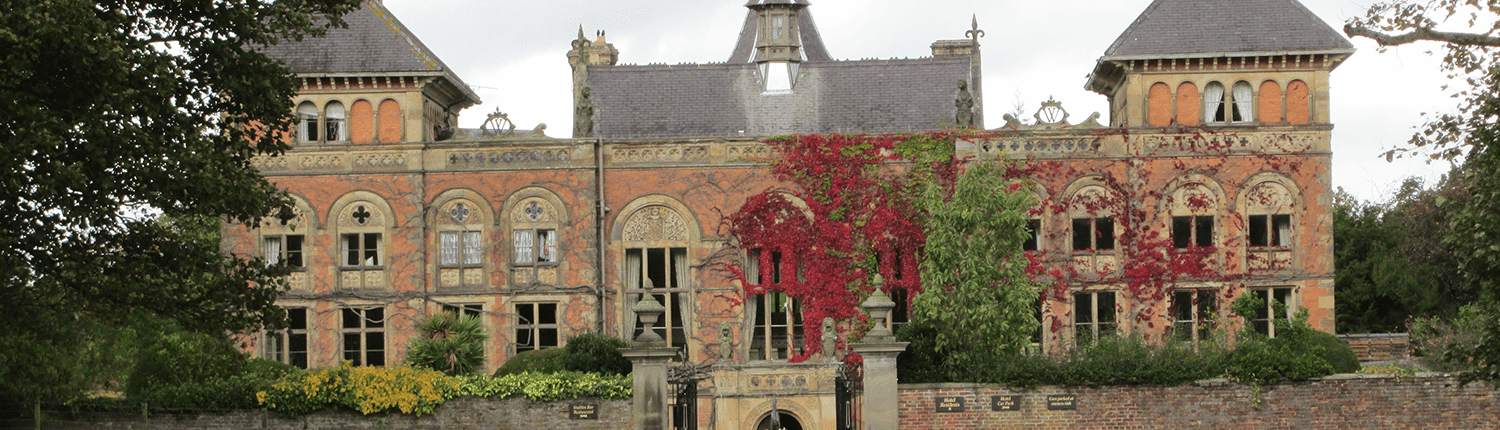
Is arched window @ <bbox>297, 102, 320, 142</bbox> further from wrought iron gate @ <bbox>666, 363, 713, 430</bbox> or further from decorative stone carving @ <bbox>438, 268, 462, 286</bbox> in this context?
wrought iron gate @ <bbox>666, 363, 713, 430</bbox>

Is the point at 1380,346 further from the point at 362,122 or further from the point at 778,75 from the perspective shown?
the point at 362,122

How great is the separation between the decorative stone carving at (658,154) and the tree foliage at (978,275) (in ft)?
24.7

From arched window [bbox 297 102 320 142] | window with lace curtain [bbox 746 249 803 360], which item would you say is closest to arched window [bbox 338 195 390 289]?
arched window [bbox 297 102 320 142]

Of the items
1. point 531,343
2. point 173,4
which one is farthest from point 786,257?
point 173,4

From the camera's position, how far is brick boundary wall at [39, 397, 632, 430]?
78.8ft

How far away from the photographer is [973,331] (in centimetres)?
2533

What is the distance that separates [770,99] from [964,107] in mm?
4748

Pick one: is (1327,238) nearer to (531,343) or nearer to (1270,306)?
(1270,306)

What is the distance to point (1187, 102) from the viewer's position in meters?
32.5

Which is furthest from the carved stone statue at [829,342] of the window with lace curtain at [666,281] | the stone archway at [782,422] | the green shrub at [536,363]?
the window with lace curtain at [666,281]

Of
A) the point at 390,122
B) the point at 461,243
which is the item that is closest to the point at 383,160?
the point at 390,122

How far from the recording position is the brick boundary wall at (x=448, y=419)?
78.8 ft

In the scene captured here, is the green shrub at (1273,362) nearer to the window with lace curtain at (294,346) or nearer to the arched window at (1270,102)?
the arched window at (1270,102)

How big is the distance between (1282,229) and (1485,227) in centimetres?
1707
